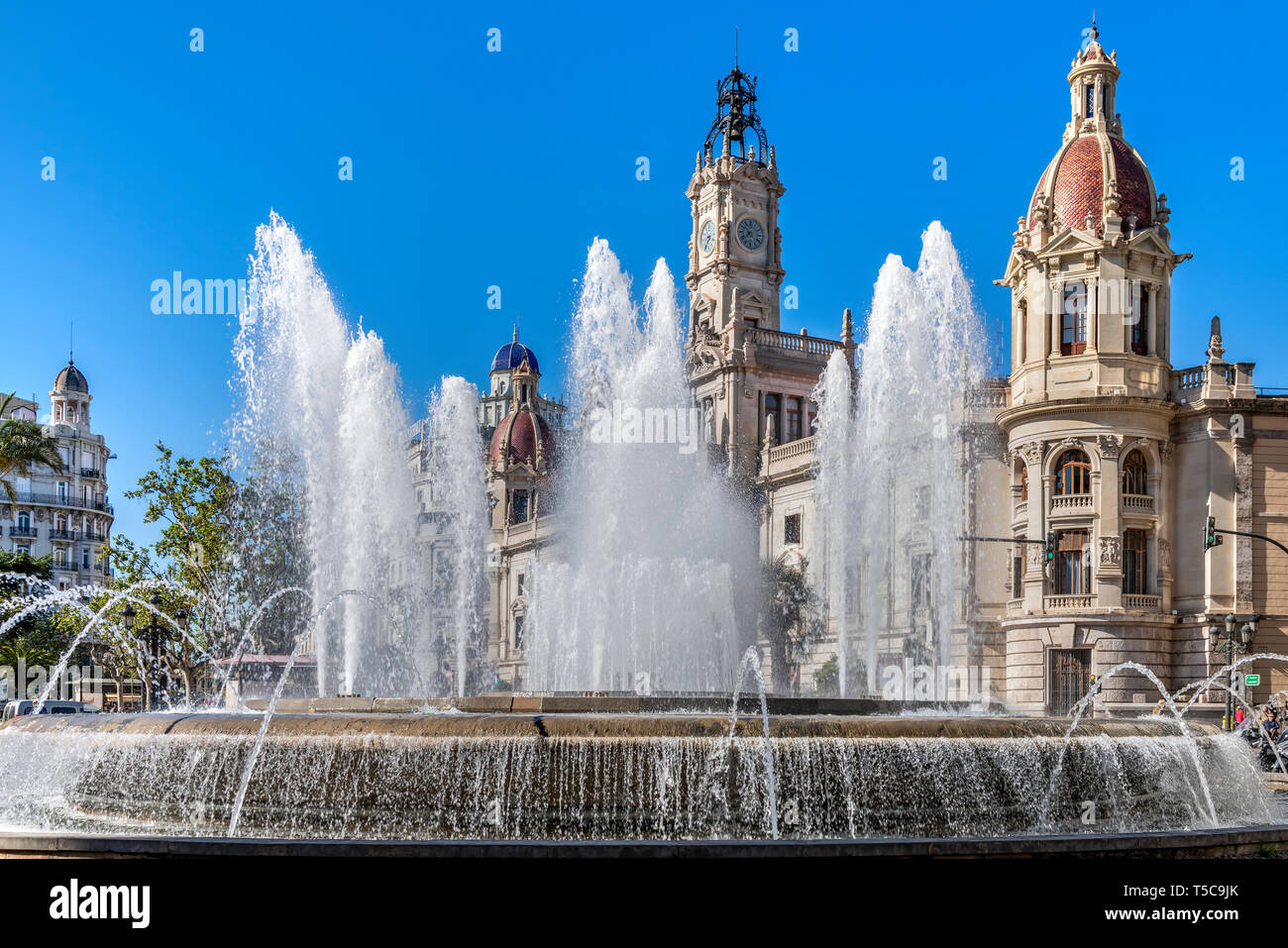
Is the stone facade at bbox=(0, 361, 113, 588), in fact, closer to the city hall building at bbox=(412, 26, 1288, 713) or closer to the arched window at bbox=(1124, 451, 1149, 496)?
the city hall building at bbox=(412, 26, 1288, 713)

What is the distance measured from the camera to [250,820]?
13.7 meters

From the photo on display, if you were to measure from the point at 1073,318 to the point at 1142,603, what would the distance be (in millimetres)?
9530

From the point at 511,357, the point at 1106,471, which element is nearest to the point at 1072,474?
the point at 1106,471

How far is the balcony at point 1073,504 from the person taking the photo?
4109 centimetres

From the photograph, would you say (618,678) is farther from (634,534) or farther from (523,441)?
(523,441)

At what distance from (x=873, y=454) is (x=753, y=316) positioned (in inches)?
841

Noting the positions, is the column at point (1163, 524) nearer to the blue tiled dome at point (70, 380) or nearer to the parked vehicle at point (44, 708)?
the parked vehicle at point (44, 708)

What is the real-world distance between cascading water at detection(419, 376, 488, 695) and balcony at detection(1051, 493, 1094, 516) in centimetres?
2635

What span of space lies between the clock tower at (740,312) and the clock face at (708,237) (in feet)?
0.16

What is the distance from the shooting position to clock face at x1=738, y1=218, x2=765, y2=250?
65.4 m

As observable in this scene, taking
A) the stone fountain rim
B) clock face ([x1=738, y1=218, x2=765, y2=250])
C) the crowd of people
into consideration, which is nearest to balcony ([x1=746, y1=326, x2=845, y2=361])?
clock face ([x1=738, y1=218, x2=765, y2=250])

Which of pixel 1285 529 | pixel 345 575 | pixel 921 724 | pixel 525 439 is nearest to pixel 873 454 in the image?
pixel 1285 529

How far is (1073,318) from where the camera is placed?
4291 centimetres
